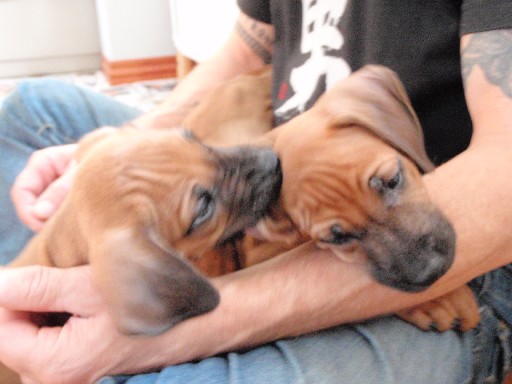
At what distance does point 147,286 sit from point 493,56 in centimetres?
85

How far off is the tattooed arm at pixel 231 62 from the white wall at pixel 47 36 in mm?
3427

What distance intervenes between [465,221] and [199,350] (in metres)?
0.58

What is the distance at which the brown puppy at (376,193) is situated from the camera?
3.53ft

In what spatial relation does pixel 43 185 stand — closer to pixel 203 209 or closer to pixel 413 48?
pixel 203 209

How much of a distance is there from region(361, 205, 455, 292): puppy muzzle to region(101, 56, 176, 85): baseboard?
3841 millimetres

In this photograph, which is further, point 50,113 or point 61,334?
point 50,113

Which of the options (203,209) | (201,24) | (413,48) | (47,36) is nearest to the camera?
(203,209)

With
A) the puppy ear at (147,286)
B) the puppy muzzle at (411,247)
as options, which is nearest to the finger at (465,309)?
the puppy muzzle at (411,247)

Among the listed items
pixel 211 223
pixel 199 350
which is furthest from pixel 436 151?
pixel 199 350

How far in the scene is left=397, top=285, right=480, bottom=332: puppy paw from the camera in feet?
3.63

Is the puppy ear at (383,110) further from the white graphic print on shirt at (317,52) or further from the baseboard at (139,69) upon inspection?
the baseboard at (139,69)

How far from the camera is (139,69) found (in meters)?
4.60

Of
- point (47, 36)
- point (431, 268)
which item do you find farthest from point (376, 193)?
point (47, 36)

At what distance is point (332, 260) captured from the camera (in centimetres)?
112
